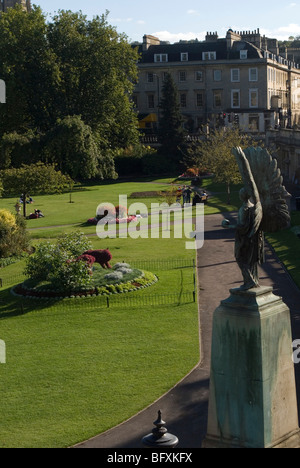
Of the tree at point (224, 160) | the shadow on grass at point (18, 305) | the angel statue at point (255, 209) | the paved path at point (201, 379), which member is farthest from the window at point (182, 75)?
the angel statue at point (255, 209)

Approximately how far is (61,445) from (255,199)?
30.3 ft

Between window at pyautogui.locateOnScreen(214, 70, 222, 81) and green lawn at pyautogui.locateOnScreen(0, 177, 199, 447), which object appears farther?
window at pyautogui.locateOnScreen(214, 70, 222, 81)

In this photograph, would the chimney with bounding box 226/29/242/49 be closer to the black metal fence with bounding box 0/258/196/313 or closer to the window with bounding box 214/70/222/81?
the window with bounding box 214/70/222/81

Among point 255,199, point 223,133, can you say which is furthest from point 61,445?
point 223,133

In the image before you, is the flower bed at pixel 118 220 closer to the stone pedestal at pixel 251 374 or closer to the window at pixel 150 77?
the stone pedestal at pixel 251 374

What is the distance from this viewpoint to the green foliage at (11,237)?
44469 mm

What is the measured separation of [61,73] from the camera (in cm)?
8338

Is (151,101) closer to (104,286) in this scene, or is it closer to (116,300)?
(104,286)

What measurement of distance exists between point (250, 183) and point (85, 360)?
1420 centimetres

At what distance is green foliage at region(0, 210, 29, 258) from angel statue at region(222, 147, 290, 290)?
32501 mm

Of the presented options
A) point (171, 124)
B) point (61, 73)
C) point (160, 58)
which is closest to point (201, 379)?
point (61, 73)

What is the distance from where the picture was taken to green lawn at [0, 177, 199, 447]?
20583 mm

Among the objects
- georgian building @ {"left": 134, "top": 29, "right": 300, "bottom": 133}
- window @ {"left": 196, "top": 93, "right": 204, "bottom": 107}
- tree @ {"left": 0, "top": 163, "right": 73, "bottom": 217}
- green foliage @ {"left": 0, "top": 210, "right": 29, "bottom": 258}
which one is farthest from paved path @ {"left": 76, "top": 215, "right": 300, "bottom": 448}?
window @ {"left": 196, "top": 93, "right": 204, "bottom": 107}

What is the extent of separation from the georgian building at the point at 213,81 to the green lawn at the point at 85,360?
8364 centimetres
